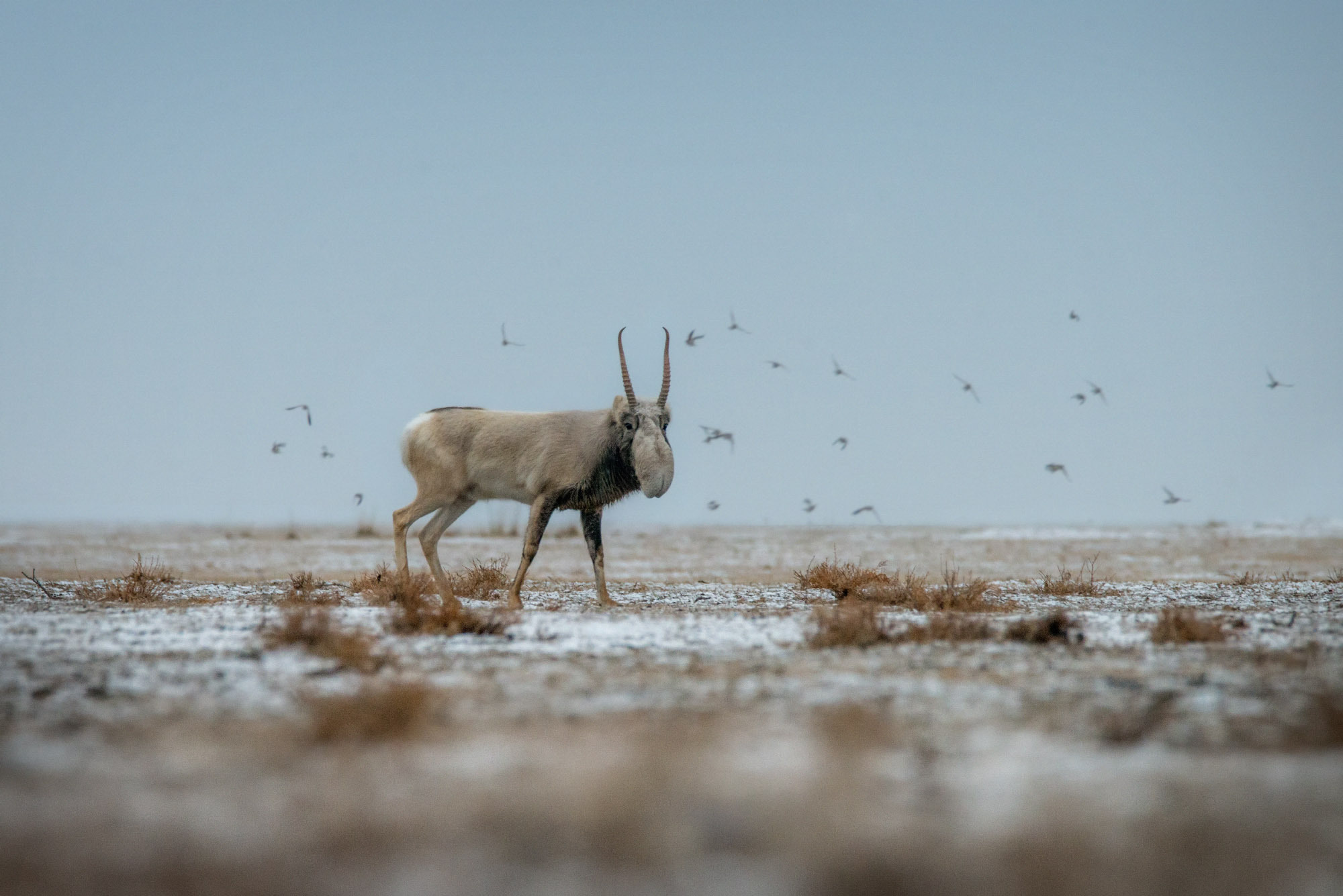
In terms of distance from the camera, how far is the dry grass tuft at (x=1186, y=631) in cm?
691

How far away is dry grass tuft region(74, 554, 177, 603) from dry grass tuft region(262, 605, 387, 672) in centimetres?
451

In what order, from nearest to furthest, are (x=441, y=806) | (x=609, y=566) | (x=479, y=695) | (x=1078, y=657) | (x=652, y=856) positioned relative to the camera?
(x=652, y=856), (x=441, y=806), (x=479, y=695), (x=1078, y=657), (x=609, y=566)

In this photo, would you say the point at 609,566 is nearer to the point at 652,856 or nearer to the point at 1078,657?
the point at 1078,657

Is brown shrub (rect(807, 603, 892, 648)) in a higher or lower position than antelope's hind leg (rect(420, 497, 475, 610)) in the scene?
lower

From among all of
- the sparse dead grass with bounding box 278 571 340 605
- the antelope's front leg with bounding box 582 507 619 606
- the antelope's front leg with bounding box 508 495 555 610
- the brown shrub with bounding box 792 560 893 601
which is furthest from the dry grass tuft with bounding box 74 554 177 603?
the brown shrub with bounding box 792 560 893 601

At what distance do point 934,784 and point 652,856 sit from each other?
1104 mm

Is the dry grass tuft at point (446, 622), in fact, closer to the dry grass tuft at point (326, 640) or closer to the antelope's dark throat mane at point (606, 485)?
the dry grass tuft at point (326, 640)

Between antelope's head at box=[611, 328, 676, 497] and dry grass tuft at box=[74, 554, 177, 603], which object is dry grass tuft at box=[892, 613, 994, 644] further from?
dry grass tuft at box=[74, 554, 177, 603]

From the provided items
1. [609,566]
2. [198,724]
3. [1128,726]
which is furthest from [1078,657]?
[609,566]

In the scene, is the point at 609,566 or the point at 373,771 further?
the point at 609,566

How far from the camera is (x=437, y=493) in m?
11.8

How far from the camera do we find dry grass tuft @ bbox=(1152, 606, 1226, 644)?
6.91m

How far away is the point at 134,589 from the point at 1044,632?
367 inches

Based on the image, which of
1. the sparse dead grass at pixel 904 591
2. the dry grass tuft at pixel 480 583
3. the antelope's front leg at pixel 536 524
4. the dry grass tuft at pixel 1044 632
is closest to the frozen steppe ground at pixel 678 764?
the dry grass tuft at pixel 1044 632
